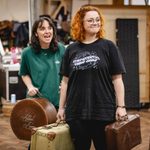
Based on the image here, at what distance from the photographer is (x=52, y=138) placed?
2.56m

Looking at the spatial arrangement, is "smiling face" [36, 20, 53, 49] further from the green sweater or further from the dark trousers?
the dark trousers

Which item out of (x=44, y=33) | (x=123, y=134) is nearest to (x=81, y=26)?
(x=44, y=33)

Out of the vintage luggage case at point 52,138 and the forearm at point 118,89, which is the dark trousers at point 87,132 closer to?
the vintage luggage case at point 52,138

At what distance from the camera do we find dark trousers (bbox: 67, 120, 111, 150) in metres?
2.50

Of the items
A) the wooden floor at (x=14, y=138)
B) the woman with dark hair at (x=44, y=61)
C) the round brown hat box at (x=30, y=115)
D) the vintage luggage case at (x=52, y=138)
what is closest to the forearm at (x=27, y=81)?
the woman with dark hair at (x=44, y=61)

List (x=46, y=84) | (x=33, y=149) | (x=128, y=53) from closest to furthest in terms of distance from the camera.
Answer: (x=33, y=149)
(x=46, y=84)
(x=128, y=53)

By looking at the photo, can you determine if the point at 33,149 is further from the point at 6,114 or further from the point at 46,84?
the point at 6,114

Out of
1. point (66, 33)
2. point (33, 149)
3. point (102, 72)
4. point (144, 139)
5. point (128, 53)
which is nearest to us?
point (102, 72)

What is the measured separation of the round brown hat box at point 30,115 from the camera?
292 cm

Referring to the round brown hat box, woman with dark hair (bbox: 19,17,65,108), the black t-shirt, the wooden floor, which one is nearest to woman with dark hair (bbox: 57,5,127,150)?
the black t-shirt

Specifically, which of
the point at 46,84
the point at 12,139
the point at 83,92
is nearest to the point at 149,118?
the point at 12,139

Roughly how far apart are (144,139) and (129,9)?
2.56 m

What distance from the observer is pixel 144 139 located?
4.73 m

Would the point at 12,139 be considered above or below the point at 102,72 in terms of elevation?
below
